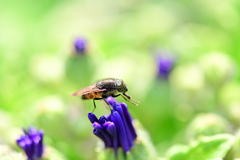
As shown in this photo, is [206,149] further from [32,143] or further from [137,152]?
[32,143]

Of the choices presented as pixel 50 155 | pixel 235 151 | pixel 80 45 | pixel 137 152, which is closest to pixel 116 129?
pixel 137 152

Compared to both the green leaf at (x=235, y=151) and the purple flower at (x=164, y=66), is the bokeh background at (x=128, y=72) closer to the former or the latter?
the purple flower at (x=164, y=66)

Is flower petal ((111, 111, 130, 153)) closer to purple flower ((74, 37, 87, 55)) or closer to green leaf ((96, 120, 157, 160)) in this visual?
green leaf ((96, 120, 157, 160))

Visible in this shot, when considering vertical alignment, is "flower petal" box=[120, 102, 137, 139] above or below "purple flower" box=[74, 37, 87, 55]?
below

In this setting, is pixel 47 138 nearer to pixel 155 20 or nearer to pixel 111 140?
pixel 111 140

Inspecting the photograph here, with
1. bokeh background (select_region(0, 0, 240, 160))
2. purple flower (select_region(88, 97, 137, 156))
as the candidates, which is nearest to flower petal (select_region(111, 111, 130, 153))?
purple flower (select_region(88, 97, 137, 156))

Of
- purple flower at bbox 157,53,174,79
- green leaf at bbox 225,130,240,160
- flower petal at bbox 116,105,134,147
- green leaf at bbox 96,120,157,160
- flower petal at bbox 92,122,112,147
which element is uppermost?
purple flower at bbox 157,53,174,79
